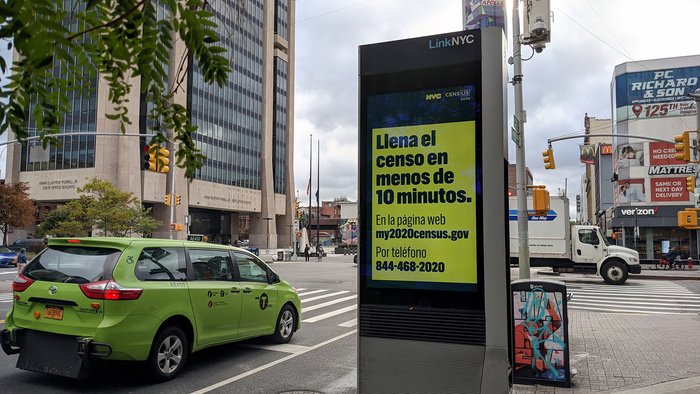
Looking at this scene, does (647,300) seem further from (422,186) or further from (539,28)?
(422,186)

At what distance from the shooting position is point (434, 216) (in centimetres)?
466

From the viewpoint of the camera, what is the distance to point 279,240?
288ft

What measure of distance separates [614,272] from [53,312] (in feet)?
72.3

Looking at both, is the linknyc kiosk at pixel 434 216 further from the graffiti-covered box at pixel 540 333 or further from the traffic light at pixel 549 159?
the traffic light at pixel 549 159

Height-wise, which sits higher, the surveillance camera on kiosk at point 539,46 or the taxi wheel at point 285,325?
the surveillance camera on kiosk at point 539,46

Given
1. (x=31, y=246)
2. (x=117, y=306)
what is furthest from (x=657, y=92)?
(x=31, y=246)

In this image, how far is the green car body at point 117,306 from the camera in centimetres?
555

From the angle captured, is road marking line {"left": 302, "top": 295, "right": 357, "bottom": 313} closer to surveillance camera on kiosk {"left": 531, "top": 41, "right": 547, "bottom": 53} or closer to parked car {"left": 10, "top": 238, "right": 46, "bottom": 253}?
surveillance camera on kiosk {"left": 531, "top": 41, "right": 547, "bottom": 53}

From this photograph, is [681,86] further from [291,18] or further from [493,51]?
[291,18]

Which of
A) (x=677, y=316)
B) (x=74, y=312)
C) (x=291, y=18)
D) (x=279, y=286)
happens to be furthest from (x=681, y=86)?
(x=291, y=18)

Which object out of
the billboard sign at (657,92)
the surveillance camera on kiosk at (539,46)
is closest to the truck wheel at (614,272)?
the surveillance camera on kiosk at (539,46)

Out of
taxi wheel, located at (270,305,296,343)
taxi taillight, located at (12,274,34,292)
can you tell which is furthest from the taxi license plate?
taxi wheel, located at (270,305,296,343)

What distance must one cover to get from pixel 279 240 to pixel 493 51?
84.9 metres

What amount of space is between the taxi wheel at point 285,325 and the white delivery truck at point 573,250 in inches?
664
